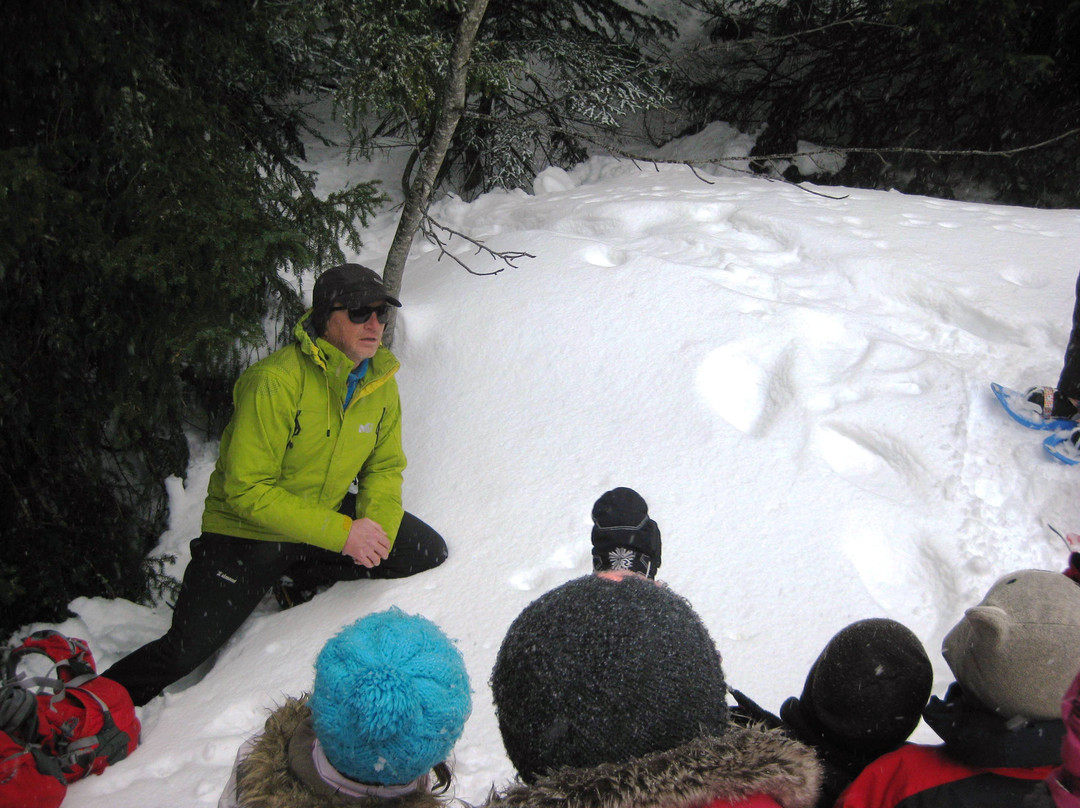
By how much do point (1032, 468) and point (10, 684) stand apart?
4.00 m

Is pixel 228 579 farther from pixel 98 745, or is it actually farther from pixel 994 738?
pixel 994 738

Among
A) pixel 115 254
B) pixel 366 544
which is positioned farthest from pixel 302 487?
pixel 115 254

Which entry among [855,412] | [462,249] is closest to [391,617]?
[855,412]

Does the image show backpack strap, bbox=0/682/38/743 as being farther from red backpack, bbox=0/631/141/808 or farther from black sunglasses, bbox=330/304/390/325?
black sunglasses, bbox=330/304/390/325

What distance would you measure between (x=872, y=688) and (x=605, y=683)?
2.56 ft

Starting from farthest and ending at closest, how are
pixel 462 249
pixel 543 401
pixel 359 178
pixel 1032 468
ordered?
pixel 359 178
pixel 462 249
pixel 543 401
pixel 1032 468

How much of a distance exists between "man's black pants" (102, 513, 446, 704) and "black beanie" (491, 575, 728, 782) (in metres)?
1.92

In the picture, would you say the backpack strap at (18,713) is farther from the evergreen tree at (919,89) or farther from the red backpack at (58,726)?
the evergreen tree at (919,89)

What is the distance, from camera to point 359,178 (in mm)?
8148

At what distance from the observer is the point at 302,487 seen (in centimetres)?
290

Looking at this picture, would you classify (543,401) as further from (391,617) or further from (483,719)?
(391,617)

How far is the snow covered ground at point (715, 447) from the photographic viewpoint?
2.54m

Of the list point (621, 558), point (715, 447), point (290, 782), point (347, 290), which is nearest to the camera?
point (290, 782)

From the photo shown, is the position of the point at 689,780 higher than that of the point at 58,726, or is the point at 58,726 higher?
the point at 689,780
